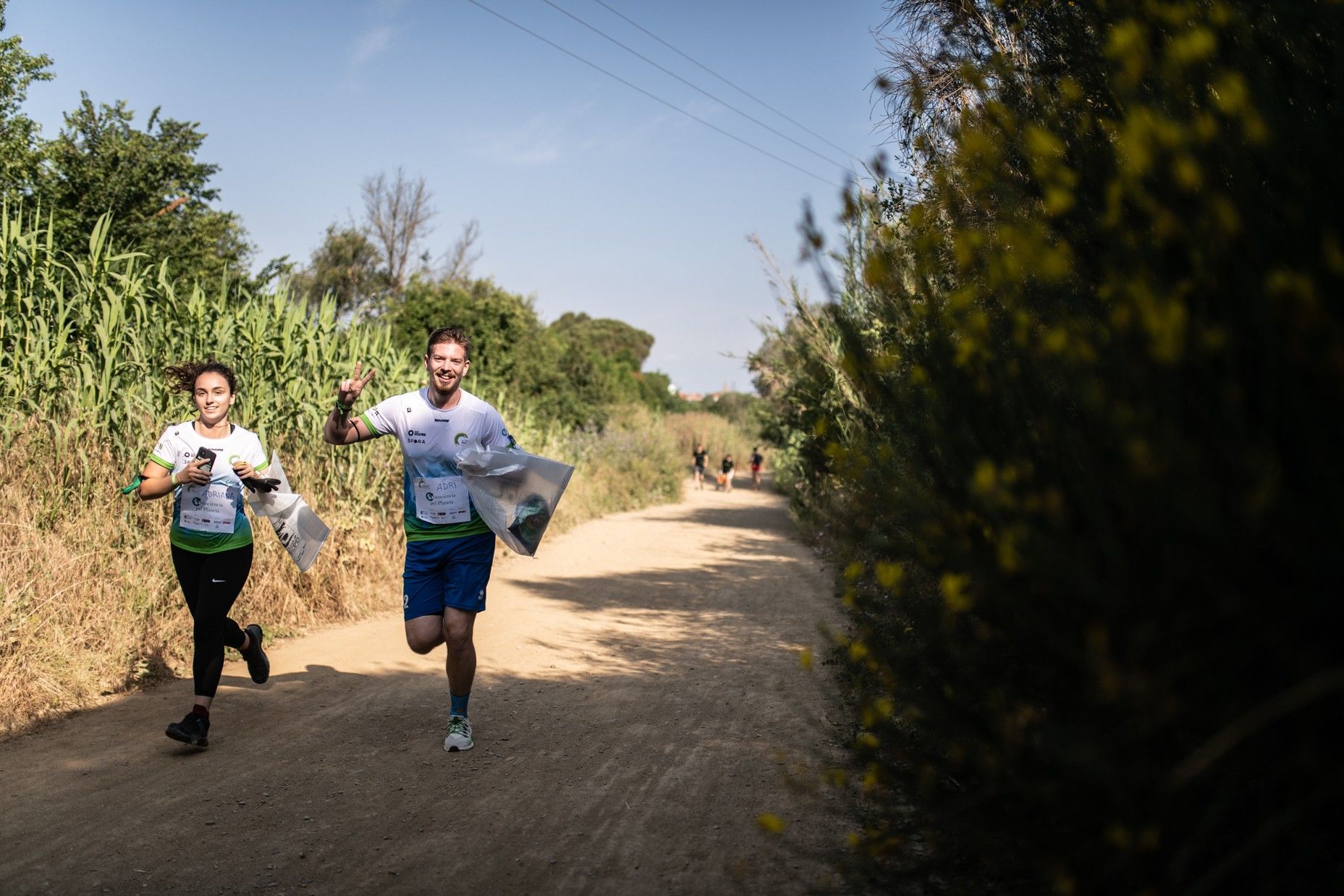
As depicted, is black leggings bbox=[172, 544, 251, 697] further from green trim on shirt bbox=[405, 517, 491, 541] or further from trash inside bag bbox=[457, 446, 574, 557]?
trash inside bag bbox=[457, 446, 574, 557]

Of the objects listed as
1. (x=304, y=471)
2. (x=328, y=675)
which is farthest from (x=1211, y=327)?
(x=304, y=471)

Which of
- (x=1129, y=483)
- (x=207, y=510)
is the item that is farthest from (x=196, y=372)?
(x=1129, y=483)

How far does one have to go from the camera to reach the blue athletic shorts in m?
5.29

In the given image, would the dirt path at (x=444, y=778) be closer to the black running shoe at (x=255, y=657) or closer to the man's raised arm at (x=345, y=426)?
the black running shoe at (x=255, y=657)

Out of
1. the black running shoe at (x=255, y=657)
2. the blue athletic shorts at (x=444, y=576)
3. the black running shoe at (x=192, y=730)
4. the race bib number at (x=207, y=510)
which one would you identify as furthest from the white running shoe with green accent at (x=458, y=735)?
the race bib number at (x=207, y=510)

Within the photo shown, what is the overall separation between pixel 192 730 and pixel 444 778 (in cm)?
137

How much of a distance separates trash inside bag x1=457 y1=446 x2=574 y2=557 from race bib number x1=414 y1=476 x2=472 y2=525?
2.3 inches

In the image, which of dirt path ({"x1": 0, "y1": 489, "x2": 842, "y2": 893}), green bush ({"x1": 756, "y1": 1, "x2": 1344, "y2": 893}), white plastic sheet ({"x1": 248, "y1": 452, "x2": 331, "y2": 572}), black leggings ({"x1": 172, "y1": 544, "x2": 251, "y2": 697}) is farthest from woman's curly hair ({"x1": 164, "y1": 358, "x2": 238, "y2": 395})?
green bush ({"x1": 756, "y1": 1, "x2": 1344, "y2": 893})

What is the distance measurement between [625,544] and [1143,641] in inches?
599

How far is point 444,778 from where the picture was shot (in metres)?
4.74

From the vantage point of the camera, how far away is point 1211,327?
76.2 inches

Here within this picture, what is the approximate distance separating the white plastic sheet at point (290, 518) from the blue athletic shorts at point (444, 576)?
2.28 ft

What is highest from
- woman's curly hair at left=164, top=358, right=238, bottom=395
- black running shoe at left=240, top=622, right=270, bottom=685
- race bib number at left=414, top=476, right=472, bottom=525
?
woman's curly hair at left=164, top=358, right=238, bottom=395

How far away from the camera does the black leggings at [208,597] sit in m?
5.20
